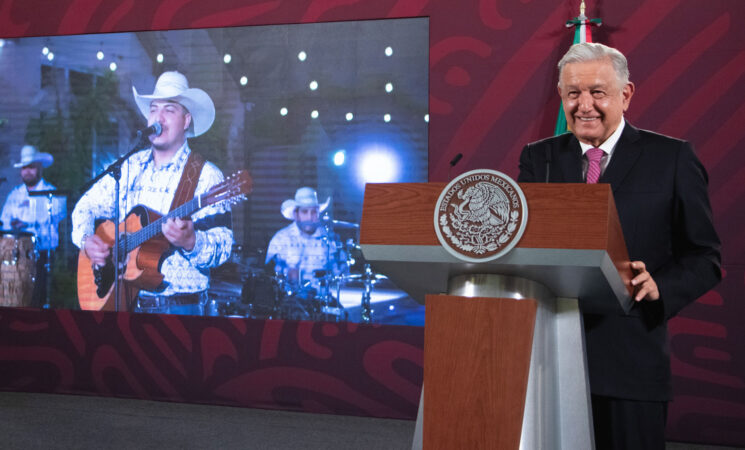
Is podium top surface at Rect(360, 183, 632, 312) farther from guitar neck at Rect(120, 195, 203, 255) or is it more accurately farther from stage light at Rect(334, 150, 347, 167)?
guitar neck at Rect(120, 195, 203, 255)

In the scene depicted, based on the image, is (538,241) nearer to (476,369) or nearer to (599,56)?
(476,369)

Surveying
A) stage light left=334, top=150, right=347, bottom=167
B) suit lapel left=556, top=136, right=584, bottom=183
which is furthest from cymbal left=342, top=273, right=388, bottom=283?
suit lapel left=556, top=136, right=584, bottom=183

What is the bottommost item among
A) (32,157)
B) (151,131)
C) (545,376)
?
(545,376)

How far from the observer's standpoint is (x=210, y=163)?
13.8 feet

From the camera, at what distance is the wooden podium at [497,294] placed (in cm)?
93

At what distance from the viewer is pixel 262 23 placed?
414cm

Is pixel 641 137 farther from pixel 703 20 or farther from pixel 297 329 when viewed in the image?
pixel 297 329

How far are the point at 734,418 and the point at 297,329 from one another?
2.39 metres

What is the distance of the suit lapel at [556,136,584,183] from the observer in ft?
4.55

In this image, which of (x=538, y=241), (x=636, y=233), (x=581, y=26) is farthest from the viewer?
(x=581, y=26)

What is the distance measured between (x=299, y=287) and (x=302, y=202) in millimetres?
505

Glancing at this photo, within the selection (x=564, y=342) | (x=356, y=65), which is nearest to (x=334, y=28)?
(x=356, y=65)

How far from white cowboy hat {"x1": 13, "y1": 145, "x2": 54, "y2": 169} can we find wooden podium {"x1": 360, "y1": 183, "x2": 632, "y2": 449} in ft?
13.1

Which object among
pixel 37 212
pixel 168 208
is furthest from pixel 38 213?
pixel 168 208
